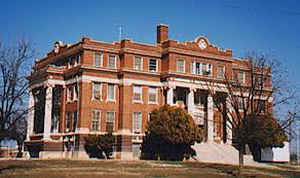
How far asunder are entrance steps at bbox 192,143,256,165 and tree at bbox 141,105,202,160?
116 centimetres

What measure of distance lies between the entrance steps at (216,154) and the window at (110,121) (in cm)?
950

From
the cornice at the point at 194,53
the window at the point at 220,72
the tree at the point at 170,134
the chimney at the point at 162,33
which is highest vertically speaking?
the chimney at the point at 162,33

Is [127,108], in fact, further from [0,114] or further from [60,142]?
[0,114]

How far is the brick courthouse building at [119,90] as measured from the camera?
53.5 metres

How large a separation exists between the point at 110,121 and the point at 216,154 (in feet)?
40.9

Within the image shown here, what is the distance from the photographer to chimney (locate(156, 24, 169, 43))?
61594 millimetres

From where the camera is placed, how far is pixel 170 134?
50281 mm

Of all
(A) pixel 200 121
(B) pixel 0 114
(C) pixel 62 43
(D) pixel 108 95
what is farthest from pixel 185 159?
(B) pixel 0 114

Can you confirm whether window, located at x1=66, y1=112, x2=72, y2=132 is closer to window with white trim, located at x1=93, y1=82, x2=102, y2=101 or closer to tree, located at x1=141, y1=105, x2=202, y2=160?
window with white trim, located at x1=93, y1=82, x2=102, y2=101

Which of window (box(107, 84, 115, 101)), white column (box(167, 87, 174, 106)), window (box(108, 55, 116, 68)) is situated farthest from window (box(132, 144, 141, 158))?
window (box(108, 55, 116, 68))

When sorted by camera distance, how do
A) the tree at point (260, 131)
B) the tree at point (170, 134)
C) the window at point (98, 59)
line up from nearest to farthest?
the tree at point (260, 131), the tree at point (170, 134), the window at point (98, 59)

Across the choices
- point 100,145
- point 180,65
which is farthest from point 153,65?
point 100,145

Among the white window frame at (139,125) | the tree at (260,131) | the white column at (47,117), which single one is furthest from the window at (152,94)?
the tree at (260,131)

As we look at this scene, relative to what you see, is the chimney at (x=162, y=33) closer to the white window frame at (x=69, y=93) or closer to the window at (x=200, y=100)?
the window at (x=200, y=100)
